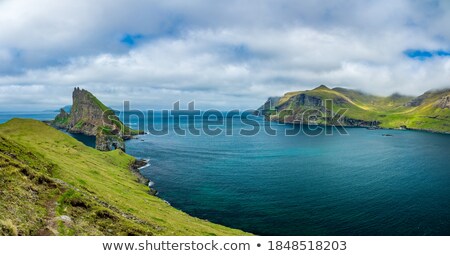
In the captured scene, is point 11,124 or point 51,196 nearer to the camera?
point 51,196

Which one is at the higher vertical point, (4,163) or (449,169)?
(4,163)

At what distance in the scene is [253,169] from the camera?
493ft

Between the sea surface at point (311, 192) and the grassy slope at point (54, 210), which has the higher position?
the grassy slope at point (54, 210)

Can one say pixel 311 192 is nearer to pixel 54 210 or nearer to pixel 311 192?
pixel 311 192

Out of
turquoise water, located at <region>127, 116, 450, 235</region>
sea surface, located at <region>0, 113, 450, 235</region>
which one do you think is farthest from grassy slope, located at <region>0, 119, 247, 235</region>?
turquoise water, located at <region>127, 116, 450, 235</region>

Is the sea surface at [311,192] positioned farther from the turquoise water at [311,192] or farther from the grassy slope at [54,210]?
the grassy slope at [54,210]

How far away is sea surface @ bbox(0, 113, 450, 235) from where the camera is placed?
82.8m

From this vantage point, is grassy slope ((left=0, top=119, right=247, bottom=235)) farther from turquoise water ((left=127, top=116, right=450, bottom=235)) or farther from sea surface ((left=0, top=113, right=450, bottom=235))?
turquoise water ((left=127, top=116, right=450, bottom=235))

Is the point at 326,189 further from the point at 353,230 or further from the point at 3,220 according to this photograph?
the point at 3,220

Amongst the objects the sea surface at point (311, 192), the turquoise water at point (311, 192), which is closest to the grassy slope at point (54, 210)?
the sea surface at point (311, 192)

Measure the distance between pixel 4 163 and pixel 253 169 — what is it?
4404 inches

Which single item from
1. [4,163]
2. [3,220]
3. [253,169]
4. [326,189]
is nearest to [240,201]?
[326,189]

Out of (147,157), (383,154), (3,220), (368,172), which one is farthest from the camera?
(383,154)

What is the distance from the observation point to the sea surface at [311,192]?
82812 millimetres
